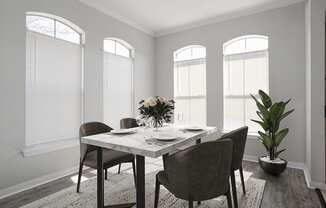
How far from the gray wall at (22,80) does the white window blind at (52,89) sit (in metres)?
0.13

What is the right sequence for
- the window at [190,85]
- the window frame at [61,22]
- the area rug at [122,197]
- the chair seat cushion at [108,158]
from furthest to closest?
the window at [190,85] < the window frame at [61,22] < the chair seat cushion at [108,158] < the area rug at [122,197]

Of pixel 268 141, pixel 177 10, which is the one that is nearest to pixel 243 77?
pixel 268 141

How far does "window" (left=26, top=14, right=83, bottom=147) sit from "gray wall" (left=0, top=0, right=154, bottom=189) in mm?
130

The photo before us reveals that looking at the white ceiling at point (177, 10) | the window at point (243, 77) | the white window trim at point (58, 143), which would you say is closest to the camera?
the white window trim at point (58, 143)

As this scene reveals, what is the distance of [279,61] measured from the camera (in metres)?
3.40

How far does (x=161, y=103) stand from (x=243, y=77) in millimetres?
2427

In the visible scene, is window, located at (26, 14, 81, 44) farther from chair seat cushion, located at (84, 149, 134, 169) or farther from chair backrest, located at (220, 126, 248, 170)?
chair backrest, located at (220, 126, 248, 170)

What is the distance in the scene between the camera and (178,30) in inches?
180

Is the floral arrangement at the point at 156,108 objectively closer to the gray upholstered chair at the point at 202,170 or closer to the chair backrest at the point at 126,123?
the gray upholstered chair at the point at 202,170

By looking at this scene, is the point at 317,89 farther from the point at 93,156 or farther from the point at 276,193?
the point at 93,156

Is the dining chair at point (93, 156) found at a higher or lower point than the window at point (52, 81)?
lower

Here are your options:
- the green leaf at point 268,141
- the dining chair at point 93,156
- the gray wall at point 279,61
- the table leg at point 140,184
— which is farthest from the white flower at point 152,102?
the gray wall at point 279,61

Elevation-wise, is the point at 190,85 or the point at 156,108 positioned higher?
the point at 190,85

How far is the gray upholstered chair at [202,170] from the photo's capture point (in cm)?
142
